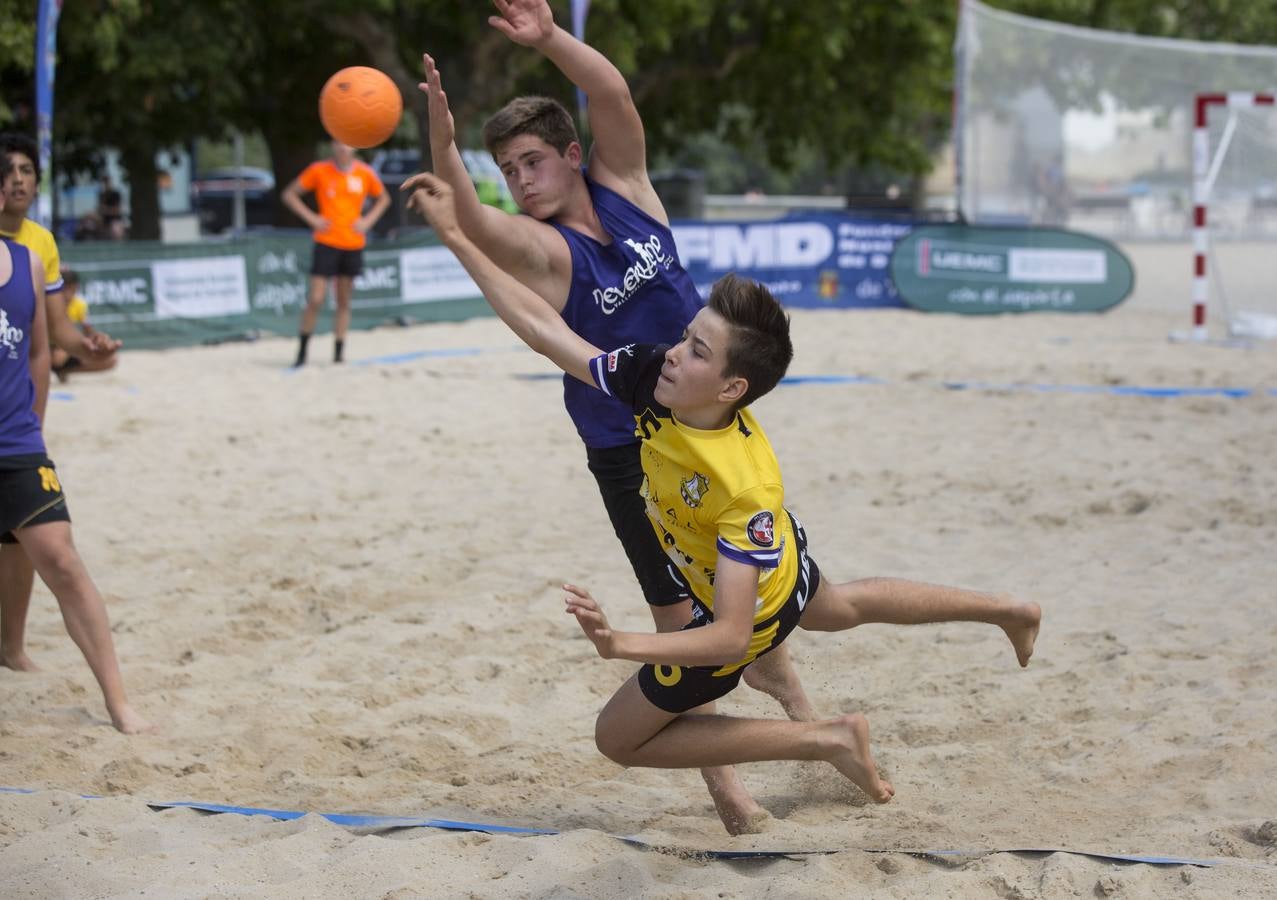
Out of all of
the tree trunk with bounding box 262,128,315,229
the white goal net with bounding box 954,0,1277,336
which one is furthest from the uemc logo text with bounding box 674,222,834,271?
the tree trunk with bounding box 262,128,315,229

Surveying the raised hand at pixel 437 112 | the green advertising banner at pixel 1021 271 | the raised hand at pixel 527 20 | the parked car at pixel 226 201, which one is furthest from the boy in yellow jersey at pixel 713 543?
the parked car at pixel 226 201

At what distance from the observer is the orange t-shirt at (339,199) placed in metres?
11.9

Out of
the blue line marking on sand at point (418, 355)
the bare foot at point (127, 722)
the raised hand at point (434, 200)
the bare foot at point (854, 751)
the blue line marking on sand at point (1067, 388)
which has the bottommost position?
the blue line marking on sand at point (418, 355)

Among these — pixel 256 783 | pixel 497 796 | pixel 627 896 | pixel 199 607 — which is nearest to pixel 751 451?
pixel 627 896

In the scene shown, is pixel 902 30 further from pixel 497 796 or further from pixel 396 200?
pixel 497 796

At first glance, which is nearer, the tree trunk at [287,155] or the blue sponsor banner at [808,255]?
the blue sponsor banner at [808,255]

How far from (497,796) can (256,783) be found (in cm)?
67

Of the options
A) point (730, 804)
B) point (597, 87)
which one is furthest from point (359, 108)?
point (730, 804)

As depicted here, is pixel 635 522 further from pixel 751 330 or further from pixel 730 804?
pixel 751 330

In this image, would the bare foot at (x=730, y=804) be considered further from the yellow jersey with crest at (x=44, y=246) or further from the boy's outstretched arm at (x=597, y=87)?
the yellow jersey with crest at (x=44, y=246)

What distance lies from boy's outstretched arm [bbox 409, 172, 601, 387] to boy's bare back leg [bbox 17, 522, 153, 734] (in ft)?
5.44

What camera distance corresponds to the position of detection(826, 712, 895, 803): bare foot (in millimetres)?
3201

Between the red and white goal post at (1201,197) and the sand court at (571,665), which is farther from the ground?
the red and white goal post at (1201,197)

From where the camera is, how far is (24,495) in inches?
161
